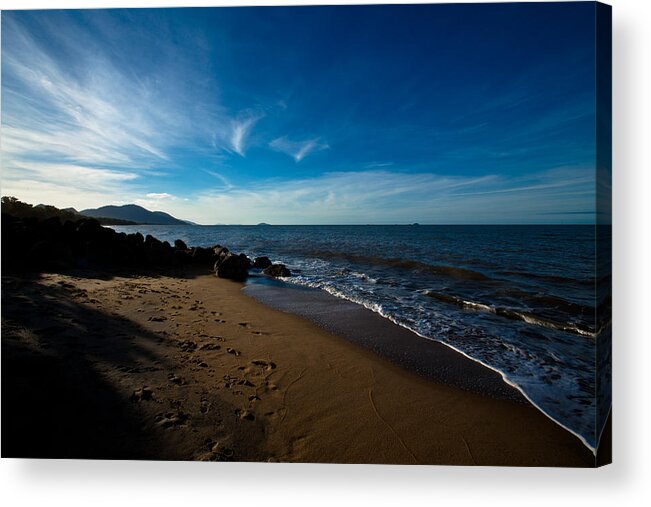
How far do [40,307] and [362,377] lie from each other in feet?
15.4

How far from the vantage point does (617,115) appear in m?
2.77

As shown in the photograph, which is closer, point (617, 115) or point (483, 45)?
point (617, 115)

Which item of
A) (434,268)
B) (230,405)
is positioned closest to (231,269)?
(230,405)

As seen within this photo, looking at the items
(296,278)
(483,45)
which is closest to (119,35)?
(483,45)

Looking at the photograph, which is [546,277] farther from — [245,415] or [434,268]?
[245,415]

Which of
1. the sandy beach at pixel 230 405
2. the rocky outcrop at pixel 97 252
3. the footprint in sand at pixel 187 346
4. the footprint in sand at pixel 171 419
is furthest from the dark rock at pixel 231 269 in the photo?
the footprint in sand at pixel 171 419

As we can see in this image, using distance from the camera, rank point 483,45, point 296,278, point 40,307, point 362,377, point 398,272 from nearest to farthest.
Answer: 1. point 483,45
2. point 362,377
3. point 40,307
4. point 296,278
5. point 398,272

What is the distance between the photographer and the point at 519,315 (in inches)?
234

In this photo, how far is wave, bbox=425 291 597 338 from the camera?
5.09 metres

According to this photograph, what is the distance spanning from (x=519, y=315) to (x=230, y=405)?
20.0 feet

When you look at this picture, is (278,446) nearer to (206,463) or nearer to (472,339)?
(206,463)

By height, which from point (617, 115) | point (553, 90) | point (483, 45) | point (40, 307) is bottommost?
point (40, 307)

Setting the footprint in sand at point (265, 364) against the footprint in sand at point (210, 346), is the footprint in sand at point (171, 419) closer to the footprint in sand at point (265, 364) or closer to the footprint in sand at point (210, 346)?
the footprint in sand at point (265, 364)

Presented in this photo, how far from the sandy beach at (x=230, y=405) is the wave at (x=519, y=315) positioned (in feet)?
9.39
